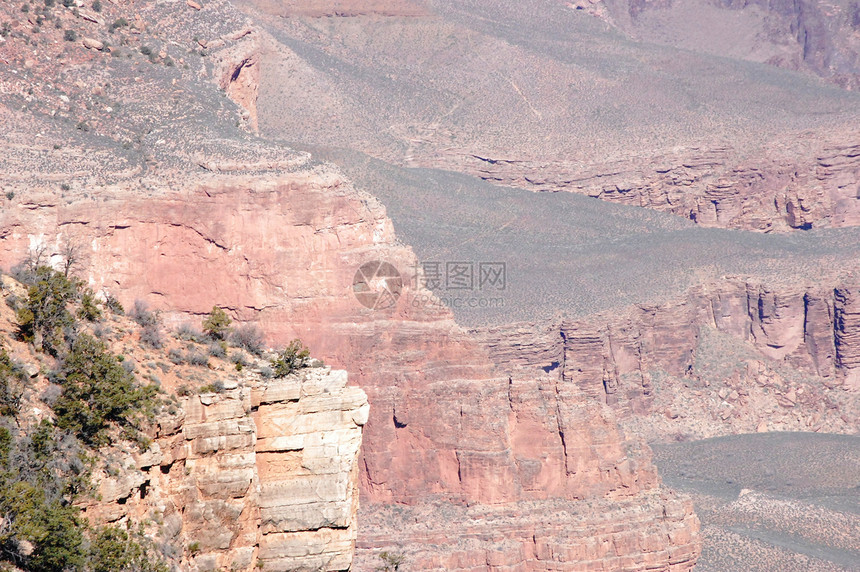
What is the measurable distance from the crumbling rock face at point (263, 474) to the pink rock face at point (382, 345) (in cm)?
2784

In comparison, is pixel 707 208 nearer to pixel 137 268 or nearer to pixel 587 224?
pixel 587 224

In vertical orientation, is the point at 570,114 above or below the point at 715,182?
above

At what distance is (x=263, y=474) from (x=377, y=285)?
32.6m

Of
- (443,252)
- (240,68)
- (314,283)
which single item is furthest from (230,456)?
(443,252)

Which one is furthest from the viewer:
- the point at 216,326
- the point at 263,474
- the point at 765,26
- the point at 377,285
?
the point at 765,26

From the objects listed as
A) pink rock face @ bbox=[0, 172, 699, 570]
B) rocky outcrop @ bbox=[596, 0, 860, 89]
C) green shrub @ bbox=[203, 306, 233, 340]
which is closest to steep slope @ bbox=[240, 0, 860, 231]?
rocky outcrop @ bbox=[596, 0, 860, 89]

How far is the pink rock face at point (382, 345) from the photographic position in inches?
2306

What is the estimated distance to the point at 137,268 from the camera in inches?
2269

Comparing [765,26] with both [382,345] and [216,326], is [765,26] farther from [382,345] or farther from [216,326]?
[216,326]

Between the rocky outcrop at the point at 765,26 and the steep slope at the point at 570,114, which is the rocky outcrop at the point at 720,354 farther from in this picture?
the rocky outcrop at the point at 765,26

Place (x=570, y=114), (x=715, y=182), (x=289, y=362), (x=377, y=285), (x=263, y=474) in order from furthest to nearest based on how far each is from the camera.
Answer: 1. (x=570, y=114)
2. (x=715, y=182)
3. (x=377, y=285)
4. (x=289, y=362)
5. (x=263, y=474)

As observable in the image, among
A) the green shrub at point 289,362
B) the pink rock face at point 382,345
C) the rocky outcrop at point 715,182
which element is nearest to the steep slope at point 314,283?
the pink rock face at point 382,345

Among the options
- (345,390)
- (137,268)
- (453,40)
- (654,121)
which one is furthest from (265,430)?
(453,40)

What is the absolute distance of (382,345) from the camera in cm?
6275
